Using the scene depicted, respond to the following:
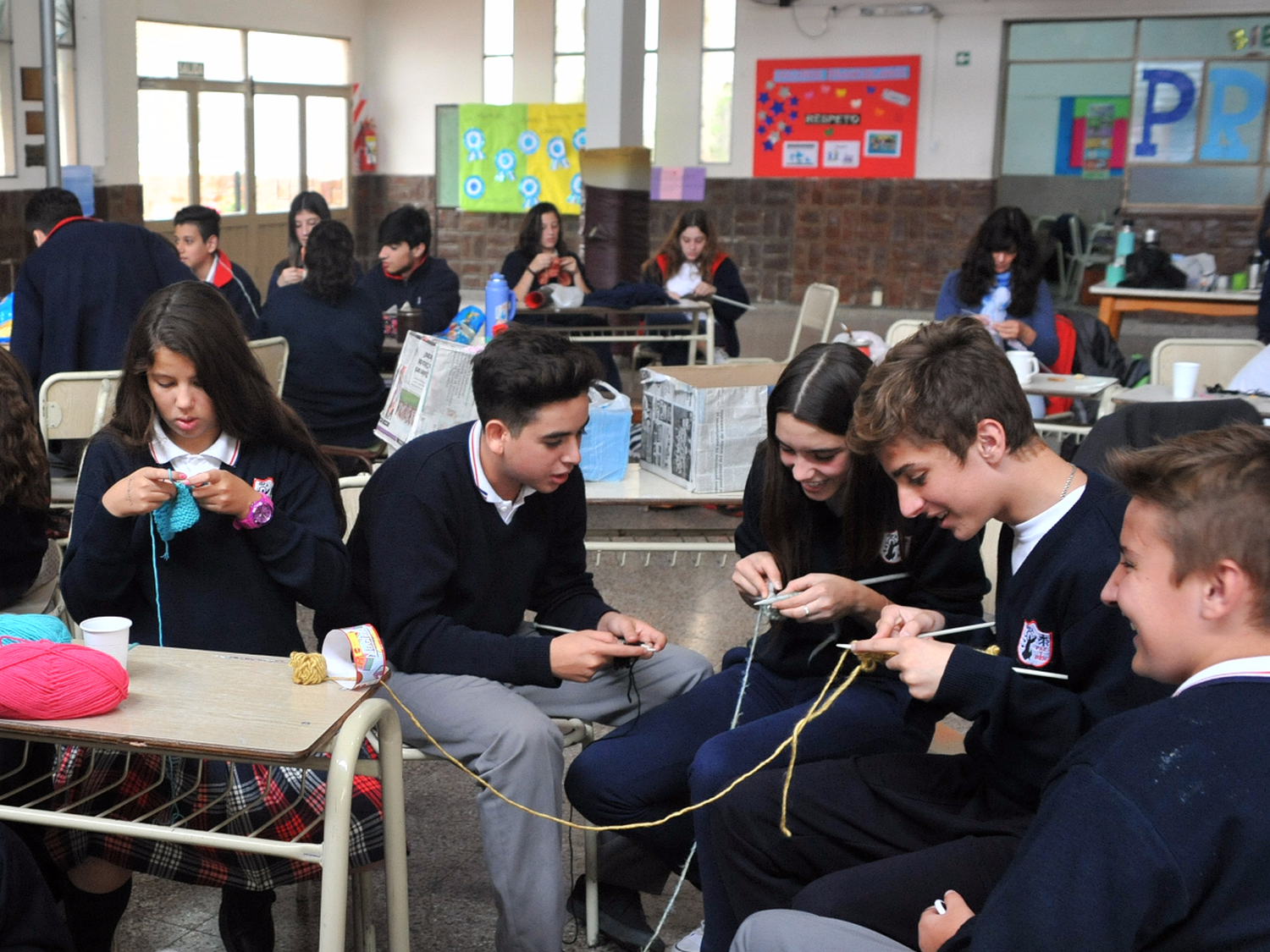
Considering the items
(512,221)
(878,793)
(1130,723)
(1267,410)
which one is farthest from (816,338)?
(512,221)

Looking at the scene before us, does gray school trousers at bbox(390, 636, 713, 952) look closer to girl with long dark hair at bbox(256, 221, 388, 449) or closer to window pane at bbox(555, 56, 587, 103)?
girl with long dark hair at bbox(256, 221, 388, 449)

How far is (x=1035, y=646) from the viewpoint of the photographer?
5.70 feet

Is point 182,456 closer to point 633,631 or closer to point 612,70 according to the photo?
point 633,631

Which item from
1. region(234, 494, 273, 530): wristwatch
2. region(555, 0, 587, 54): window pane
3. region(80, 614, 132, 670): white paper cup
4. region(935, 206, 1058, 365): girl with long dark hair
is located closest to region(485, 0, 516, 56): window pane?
region(555, 0, 587, 54): window pane

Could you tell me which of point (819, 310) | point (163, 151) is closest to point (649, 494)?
point (819, 310)

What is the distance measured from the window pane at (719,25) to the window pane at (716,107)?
0.09 m

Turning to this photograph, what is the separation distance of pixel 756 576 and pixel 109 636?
1071 mm

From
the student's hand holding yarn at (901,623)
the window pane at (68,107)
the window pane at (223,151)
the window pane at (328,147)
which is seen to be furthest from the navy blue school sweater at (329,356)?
the window pane at (328,147)

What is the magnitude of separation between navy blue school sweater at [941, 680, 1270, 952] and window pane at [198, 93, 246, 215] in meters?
11.4

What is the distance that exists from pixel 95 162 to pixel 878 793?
965 cm

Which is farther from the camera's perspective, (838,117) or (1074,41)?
(838,117)

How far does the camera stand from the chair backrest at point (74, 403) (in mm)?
3449

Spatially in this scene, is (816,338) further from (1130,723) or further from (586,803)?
(1130,723)

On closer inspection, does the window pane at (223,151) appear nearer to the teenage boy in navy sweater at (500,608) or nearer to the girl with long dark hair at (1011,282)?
the girl with long dark hair at (1011,282)
